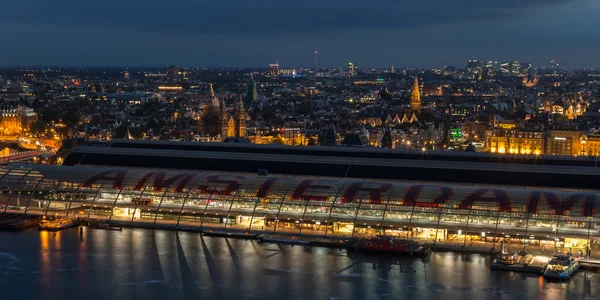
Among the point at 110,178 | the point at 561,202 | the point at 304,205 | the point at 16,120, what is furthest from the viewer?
the point at 16,120

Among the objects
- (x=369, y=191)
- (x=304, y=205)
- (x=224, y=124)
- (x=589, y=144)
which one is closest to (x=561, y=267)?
(x=369, y=191)

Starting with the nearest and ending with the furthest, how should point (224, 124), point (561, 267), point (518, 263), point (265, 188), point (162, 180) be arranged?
point (561, 267), point (518, 263), point (265, 188), point (162, 180), point (224, 124)

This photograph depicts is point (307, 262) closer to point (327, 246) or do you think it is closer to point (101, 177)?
point (327, 246)

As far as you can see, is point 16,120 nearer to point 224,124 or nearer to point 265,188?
point 224,124

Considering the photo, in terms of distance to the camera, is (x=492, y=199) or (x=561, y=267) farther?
(x=492, y=199)

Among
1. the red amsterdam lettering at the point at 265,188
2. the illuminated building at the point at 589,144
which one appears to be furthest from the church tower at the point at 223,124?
the red amsterdam lettering at the point at 265,188

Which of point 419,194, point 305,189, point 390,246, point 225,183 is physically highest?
point 225,183
